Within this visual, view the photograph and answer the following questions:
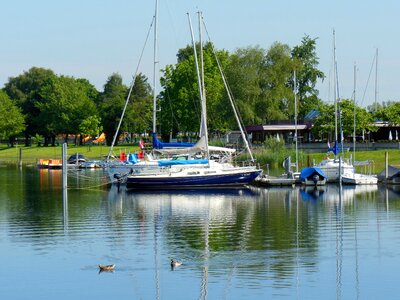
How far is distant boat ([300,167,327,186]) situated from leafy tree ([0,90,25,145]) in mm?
101120

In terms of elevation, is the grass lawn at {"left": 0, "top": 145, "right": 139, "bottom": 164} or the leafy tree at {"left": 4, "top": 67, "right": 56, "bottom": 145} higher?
the leafy tree at {"left": 4, "top": 67, "right": 56, "bottom": 145}

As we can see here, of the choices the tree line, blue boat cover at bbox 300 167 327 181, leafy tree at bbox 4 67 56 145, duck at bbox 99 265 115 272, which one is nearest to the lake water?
duck at bbox 99 265 115 272

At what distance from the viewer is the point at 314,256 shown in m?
39.9

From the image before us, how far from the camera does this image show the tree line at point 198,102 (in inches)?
5037

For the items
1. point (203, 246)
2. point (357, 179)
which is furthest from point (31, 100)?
point (203, 246)

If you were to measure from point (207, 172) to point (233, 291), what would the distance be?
43.6m

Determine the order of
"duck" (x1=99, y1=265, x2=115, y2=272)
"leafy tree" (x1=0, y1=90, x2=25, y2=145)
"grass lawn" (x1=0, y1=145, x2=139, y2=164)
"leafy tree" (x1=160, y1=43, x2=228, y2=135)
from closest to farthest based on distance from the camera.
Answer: "duck" (x1=99, y1=265, x2=115, y2=272)
"leafy tree" (x1=160, y1=43, x2=228, y2=135)
"grass lawn" (x1=0, y1=145, x2=139, y2=164)
"leafy tree" (x1=0, y1=90, x2=25, y2=145)

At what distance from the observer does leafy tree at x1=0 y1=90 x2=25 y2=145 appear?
557 ft

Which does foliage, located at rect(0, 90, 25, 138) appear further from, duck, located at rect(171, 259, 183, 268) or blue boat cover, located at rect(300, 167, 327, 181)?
duck, located at rect(171, 259, 183, 268)

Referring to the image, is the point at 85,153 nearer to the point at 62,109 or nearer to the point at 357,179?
the point at 62,109

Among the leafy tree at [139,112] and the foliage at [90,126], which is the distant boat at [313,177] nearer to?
the leafy tree at [139,112]

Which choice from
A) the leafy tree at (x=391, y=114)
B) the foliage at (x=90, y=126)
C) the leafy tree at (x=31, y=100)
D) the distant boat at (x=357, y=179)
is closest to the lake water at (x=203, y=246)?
the distant boat at (x=357, y=179)

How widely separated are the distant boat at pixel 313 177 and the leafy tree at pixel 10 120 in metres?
101

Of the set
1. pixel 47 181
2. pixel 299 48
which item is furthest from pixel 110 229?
pixel 299 48
